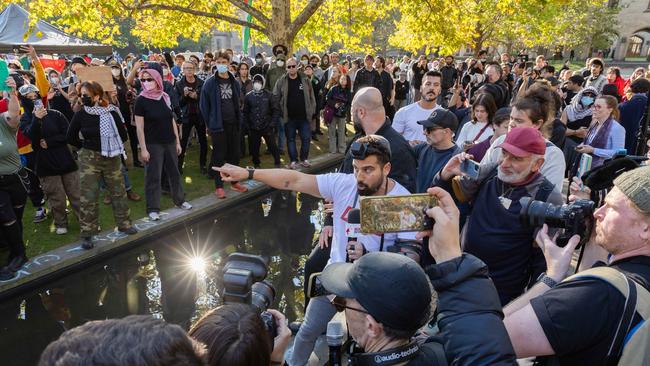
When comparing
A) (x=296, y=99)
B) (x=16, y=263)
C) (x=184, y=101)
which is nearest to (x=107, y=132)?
(x=16, y=263)

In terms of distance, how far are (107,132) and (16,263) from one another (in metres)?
1.78

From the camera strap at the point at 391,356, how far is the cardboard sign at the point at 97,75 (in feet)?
18.7

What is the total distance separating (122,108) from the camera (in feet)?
26.8

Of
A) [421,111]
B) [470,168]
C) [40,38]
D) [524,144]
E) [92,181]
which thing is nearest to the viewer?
[524,144]

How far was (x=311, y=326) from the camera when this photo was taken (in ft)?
10.2

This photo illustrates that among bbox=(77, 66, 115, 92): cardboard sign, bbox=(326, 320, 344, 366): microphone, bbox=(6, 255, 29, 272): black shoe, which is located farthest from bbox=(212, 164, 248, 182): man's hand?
bbox=(77, 66, 115, 92): cardboard sign

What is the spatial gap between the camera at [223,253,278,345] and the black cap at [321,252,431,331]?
0.49 meters

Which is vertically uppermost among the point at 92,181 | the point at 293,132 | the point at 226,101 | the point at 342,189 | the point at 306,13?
the point at 306,13

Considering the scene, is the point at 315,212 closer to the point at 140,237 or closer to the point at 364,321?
the point at 140,237

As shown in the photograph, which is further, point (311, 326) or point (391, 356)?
point (311, 326)

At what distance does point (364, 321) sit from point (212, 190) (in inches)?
260

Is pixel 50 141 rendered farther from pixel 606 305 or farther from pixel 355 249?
pixel 606 305

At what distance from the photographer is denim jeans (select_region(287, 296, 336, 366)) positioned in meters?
3.07

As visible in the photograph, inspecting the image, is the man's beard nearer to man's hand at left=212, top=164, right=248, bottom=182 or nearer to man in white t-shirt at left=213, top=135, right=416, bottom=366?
man in white t-shirt at left=213, top=135, right=416, bottom=366
